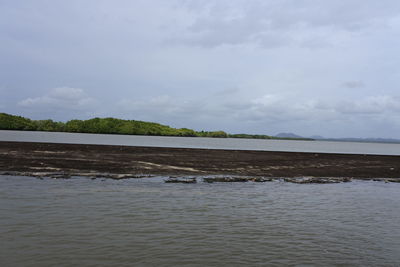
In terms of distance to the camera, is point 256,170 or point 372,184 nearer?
point 372,184

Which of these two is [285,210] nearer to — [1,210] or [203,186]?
[203,186]

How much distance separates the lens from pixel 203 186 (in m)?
21.7

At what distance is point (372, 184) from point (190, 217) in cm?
2036

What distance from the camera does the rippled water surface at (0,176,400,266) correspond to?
9.13 m

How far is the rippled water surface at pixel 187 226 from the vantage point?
9133 millimetres

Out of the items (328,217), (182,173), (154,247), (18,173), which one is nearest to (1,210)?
(154,247)

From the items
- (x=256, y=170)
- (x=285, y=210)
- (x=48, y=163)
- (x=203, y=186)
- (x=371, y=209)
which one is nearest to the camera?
(x=285, y=210)

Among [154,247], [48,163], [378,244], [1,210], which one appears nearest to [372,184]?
[378,244]

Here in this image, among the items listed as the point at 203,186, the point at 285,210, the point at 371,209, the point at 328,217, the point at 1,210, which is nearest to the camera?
the point at 1,210

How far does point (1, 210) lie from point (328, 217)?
14.3 m

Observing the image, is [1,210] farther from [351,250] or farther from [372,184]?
[372,184]

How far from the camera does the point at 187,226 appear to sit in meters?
12.2

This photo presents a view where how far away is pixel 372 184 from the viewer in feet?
89.0

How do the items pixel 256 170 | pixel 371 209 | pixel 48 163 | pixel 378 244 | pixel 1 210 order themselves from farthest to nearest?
pixel 256 170, pixel 48 163, pixel 371 209, pixel 1 210, pixel 378 244
